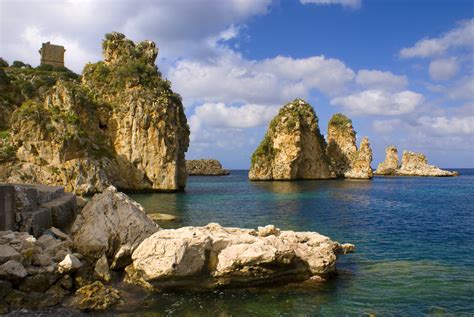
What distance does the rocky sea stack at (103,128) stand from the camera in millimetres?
48000

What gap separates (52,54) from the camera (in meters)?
95.1

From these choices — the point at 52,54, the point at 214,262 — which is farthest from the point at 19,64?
the point at 214,262

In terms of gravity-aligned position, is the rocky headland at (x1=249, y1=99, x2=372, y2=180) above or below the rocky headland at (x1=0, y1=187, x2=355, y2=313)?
above

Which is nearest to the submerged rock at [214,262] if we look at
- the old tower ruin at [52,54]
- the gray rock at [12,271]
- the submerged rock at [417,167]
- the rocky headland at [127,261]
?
the rocky headland at [127,261]

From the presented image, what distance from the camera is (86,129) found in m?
56.0

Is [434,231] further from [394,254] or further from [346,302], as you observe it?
[346,302]

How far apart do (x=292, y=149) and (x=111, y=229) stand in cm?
8879

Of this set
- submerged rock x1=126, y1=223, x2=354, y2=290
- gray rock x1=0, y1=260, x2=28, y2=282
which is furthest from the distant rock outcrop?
gray rock x1=0, y1=260, x2=28, y2=282

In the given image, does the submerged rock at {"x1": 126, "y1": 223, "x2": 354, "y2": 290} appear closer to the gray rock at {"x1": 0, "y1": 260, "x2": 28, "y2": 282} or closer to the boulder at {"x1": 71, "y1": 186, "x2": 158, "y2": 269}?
the boulder at {"x1": 71, "y1": 186, "x2": 158, "y2": 269}

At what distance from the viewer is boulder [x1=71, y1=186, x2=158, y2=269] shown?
15.7 metres

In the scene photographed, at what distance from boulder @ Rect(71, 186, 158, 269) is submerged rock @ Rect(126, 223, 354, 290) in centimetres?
113

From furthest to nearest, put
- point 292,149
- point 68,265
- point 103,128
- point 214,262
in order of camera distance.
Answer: point 292,149
point 103,128
point 214,262
point 68,265

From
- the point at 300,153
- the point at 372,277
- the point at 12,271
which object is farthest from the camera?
the point at 300,153

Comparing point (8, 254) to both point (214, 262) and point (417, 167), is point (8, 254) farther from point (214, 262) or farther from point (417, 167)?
point (417, 167)
